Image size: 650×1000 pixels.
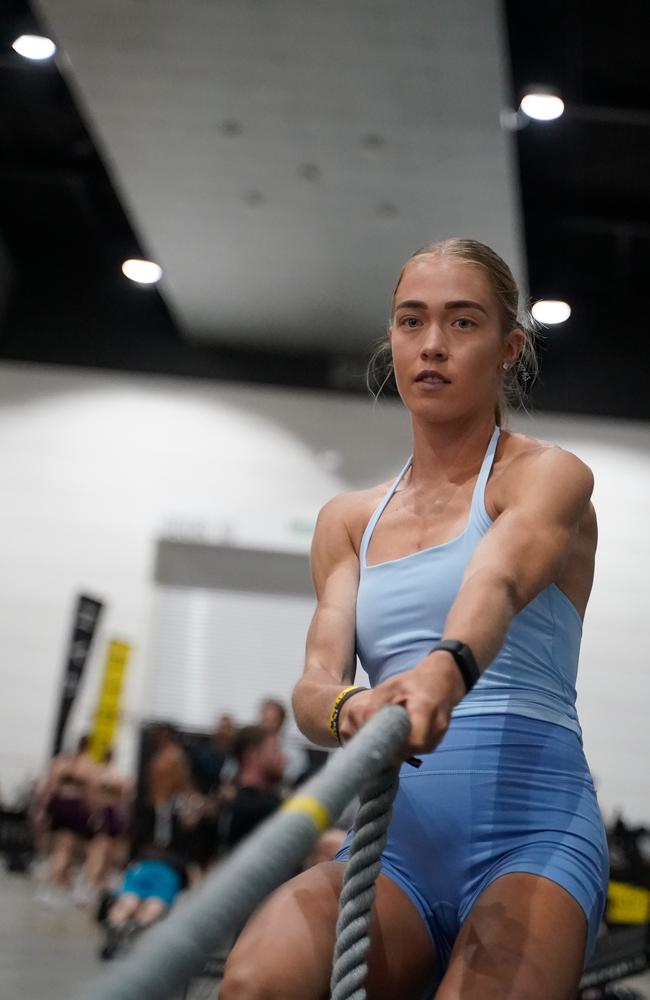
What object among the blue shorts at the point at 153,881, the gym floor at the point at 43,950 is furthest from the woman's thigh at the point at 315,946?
the blue shorts at the point at 153,881

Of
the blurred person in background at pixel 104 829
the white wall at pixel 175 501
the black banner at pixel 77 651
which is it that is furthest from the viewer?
the white wall at pixel 175 501

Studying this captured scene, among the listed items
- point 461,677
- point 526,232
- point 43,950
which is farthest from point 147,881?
point 526,232

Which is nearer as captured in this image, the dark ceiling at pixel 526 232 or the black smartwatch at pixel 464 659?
the black smartwatch at pixel 464 659

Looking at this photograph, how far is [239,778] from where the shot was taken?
7312mm

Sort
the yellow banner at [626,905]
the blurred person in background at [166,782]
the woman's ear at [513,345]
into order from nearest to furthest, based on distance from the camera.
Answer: the woman's ear at [513,345] → the blurred person in background at [166,782] → the yellow banner at [626,905]

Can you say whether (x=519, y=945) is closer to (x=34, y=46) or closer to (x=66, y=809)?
(x=34, y=46)

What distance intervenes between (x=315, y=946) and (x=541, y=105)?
25.0 feet

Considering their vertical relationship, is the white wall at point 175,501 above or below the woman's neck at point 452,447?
above

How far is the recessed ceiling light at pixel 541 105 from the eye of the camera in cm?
813

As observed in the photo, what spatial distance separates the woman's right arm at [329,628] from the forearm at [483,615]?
0.21 m

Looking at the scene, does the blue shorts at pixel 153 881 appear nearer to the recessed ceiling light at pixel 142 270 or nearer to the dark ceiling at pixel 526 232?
the dark ceiling at pixel 526 232

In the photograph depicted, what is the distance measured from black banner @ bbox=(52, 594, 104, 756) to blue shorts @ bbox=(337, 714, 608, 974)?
9275 mm

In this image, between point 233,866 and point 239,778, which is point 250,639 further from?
point 233,866

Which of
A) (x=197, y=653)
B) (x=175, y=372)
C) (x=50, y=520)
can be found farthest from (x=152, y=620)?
(x=175, y=372)
